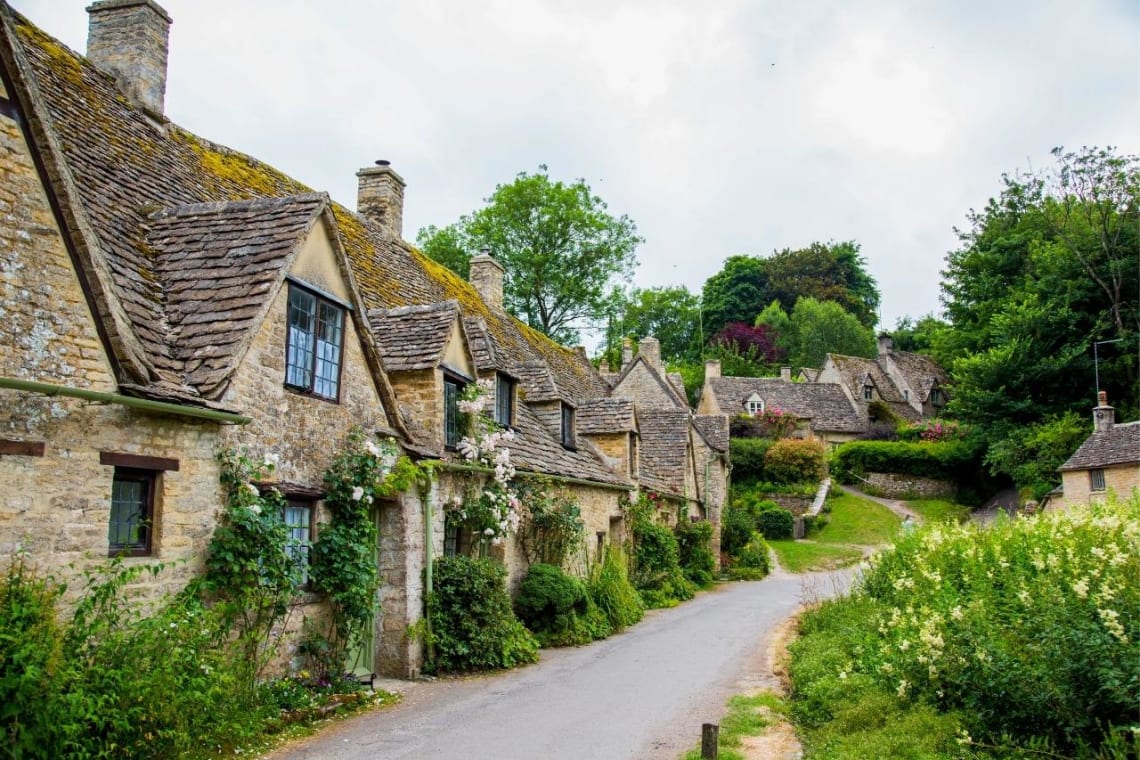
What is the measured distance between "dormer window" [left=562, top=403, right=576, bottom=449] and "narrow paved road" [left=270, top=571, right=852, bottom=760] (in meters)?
5.37

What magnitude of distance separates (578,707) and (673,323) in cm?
7326

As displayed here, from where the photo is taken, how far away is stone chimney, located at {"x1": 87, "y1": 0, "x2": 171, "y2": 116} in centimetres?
1479

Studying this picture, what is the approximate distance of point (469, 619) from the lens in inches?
547

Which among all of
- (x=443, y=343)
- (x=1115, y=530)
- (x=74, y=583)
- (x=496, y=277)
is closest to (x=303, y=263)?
(x=443, y=343)

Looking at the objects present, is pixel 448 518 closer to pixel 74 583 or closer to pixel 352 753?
pixel 352 753

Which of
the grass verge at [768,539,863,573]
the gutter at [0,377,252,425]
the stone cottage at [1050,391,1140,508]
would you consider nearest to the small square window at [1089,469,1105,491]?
the stone cottage at [1050,391,1140,508]

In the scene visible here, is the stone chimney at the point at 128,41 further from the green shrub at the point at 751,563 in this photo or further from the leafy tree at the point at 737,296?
the leafy tree at the point at 737,296

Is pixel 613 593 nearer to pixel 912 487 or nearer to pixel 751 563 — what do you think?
pixel 751 563

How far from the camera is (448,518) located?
1470cm

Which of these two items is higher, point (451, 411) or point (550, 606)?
point (451, 411)

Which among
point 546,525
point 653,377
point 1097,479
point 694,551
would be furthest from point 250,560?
point 1097,479

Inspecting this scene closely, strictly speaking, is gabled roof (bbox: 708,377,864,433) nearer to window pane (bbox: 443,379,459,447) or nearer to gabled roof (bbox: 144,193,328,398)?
window pane (bbox: 443,379,459,447)

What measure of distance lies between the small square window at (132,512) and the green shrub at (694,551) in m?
22.1

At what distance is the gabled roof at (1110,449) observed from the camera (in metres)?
35.3
